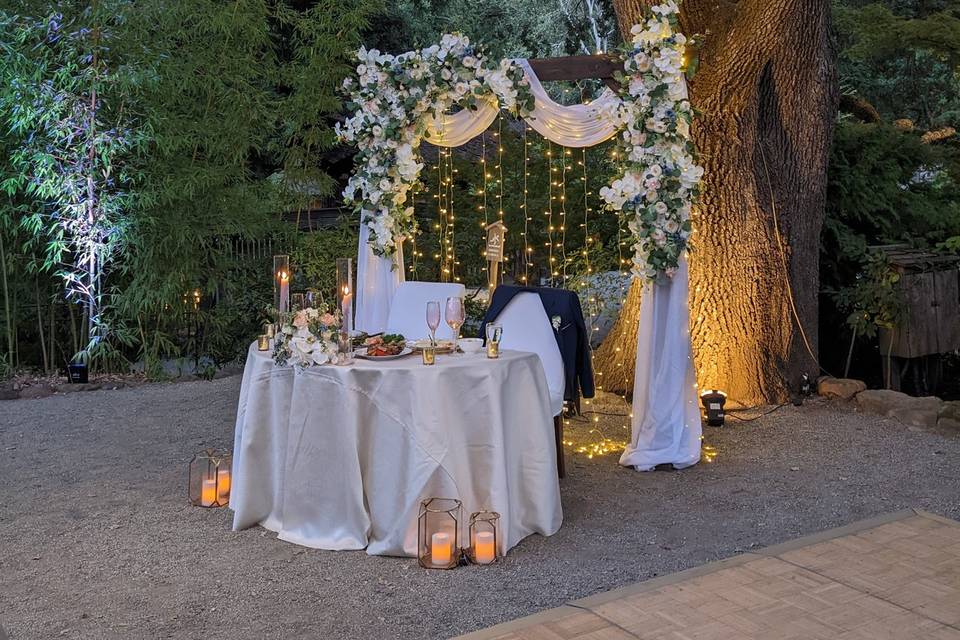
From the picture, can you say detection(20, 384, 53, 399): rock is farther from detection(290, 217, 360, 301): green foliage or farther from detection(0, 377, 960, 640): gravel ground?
detection(290, 217, 360, 301): green foliage

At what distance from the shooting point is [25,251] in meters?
7.05

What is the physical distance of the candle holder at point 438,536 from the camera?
3184 mm

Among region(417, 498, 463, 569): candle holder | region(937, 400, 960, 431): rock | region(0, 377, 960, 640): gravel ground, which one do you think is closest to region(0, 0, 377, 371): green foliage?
region(0, 377, 960, 640): gravel ground

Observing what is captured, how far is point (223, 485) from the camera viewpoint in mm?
3977

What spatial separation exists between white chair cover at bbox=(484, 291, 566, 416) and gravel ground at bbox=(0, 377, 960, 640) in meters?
0.49

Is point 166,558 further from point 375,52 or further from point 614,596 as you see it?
point 375,52

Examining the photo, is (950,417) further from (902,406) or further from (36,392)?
(36,392)

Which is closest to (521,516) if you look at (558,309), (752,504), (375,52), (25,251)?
(752,504)

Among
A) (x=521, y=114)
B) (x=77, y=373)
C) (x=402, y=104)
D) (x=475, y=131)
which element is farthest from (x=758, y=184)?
(x=77, y=373)

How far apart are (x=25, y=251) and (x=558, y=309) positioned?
4683mm

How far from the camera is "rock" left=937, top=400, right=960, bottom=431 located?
5207 millimetres

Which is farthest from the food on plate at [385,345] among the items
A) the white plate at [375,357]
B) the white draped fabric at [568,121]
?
the white draped fabric at [568,121]

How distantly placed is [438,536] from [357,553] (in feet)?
1.23

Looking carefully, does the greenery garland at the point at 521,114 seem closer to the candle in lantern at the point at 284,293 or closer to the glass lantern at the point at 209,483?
the candle in lantern at the point at 284,293
